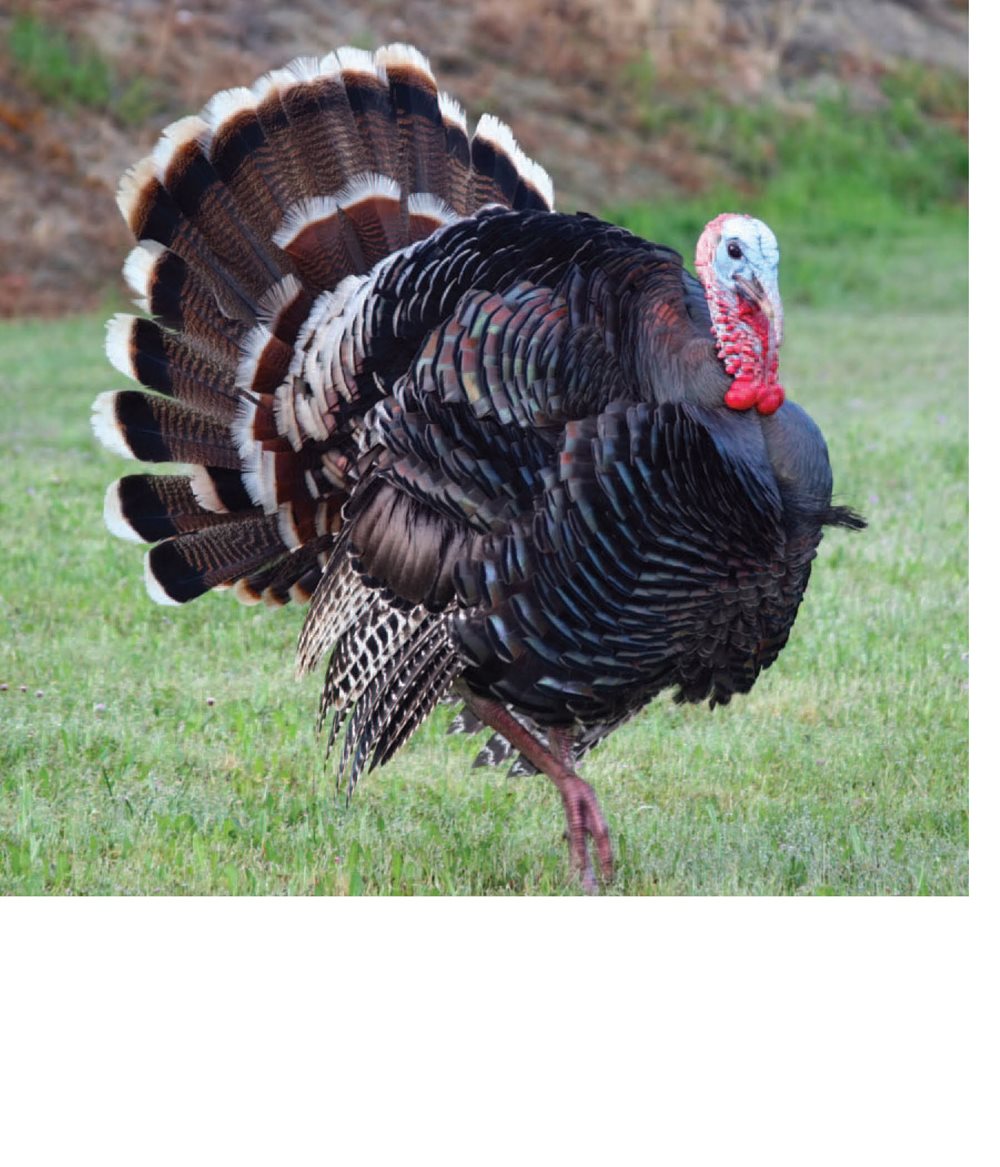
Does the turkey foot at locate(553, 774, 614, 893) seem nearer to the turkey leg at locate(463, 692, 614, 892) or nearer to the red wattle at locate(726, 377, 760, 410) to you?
the turkey leg at locate(463, 692, 614, 892)

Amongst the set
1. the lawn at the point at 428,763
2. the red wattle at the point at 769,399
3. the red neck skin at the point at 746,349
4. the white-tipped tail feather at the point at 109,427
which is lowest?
the lawn at the point at 428,763

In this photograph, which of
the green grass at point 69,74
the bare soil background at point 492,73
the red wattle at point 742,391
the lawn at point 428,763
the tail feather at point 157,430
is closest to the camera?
the red wattle at point 742,391

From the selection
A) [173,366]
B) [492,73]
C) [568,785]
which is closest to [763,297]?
[568,785]

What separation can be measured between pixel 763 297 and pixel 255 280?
1105mm

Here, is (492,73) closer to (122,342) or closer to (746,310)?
(122,342)

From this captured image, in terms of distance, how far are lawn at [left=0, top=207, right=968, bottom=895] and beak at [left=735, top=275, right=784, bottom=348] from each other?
1.10 metres

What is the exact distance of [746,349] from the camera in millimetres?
2838

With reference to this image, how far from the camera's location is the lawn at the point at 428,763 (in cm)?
337

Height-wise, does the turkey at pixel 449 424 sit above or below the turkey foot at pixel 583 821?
above

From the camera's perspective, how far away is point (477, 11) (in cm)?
831

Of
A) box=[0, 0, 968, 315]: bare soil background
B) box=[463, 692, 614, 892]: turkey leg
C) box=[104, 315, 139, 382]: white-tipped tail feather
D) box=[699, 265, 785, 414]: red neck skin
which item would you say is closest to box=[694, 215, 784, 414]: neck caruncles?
box=[699, 265, 785, 414]: red neck skin

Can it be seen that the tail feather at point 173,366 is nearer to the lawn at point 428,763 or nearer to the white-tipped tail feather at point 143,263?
the white-tipped tail feather at point 143,263

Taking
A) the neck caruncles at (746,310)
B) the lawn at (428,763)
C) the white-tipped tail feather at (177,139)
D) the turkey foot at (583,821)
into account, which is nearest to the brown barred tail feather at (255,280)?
the white-tipped tail feather at (177,139)

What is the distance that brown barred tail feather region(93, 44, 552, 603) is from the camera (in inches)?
134
